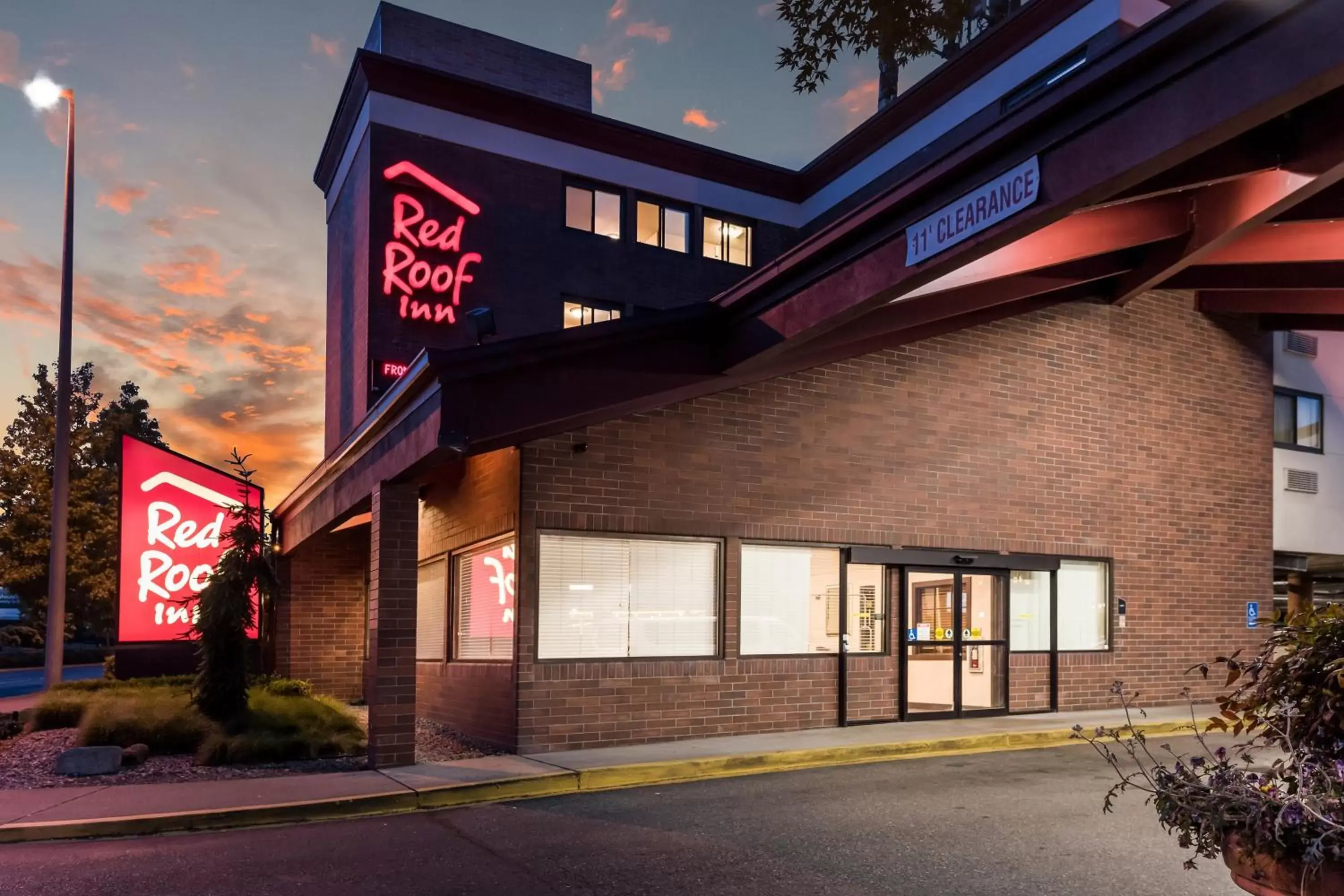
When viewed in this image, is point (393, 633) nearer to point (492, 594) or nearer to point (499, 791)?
point (499, 791)

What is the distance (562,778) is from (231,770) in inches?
147

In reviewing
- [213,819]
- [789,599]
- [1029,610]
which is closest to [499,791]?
[213,819]

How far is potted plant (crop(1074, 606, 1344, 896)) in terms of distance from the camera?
3436 mm

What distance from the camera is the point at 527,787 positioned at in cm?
1049

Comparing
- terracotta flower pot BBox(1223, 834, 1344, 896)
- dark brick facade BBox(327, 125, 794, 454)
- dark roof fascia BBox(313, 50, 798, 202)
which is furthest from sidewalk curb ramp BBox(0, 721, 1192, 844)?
dark roof fascia BBox(313, 50, 798, 202)

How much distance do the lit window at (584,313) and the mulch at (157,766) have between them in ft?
39.6

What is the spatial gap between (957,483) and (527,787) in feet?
29.3

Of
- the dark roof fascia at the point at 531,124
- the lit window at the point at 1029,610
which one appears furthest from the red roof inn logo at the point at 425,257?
the lit window at the point at 1029,610

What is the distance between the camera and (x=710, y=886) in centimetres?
685

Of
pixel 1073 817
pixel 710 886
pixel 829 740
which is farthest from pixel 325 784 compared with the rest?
pixel 1073 817

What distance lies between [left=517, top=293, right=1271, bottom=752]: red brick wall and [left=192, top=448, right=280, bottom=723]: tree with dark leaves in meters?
3.89

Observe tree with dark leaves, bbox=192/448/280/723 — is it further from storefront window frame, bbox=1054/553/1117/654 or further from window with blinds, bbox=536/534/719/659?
storefront window frame, bbox=1054/553/1117/654

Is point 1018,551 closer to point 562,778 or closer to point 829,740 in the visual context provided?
point 829,740

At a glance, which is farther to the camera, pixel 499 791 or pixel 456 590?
pixel 456 590
